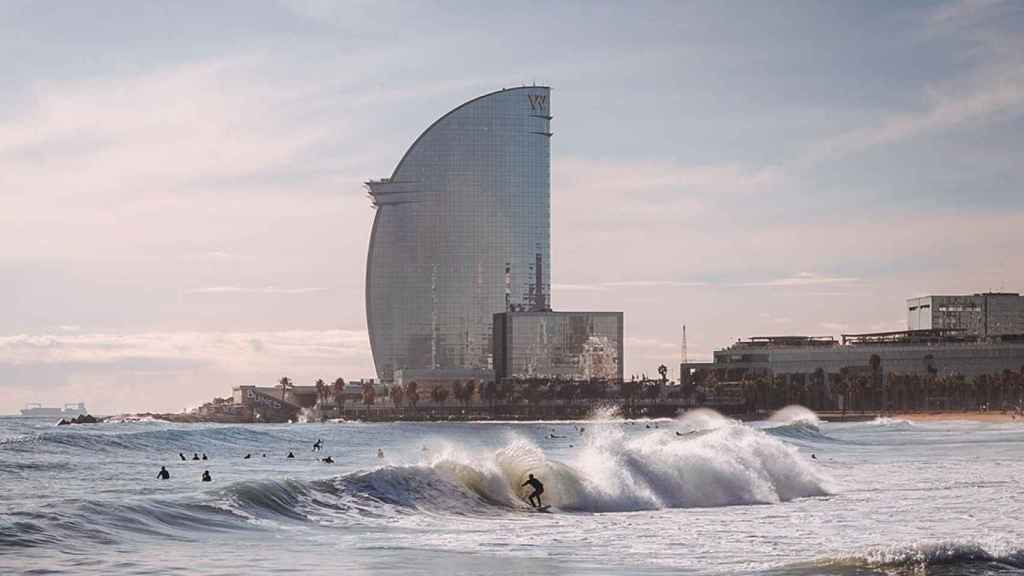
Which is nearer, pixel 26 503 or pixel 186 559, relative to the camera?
pixel 186 559

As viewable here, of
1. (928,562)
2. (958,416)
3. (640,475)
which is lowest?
(958,416)

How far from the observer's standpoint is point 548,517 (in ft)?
119

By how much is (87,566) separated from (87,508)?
8277 millimetres

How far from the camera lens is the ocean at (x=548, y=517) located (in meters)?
24.9

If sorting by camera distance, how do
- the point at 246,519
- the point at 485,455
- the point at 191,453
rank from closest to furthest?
the point at 246,519
the point at 485,455
the point at 191,453

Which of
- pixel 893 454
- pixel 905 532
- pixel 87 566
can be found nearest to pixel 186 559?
pixel 87 566

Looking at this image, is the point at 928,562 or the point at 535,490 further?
the point at 535,490

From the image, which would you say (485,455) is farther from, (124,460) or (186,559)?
(124,460)

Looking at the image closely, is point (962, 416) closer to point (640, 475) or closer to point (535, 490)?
point (640, 475)

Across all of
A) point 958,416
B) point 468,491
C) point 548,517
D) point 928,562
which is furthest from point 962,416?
point 928,562

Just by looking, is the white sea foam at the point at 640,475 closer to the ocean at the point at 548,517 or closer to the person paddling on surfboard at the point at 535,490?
the ocean at the point at 548,517

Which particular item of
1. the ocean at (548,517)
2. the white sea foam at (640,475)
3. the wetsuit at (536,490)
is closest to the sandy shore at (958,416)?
the ocean at (548,517)

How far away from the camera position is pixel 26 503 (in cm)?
3731

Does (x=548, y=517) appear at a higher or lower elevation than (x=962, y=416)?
higher
